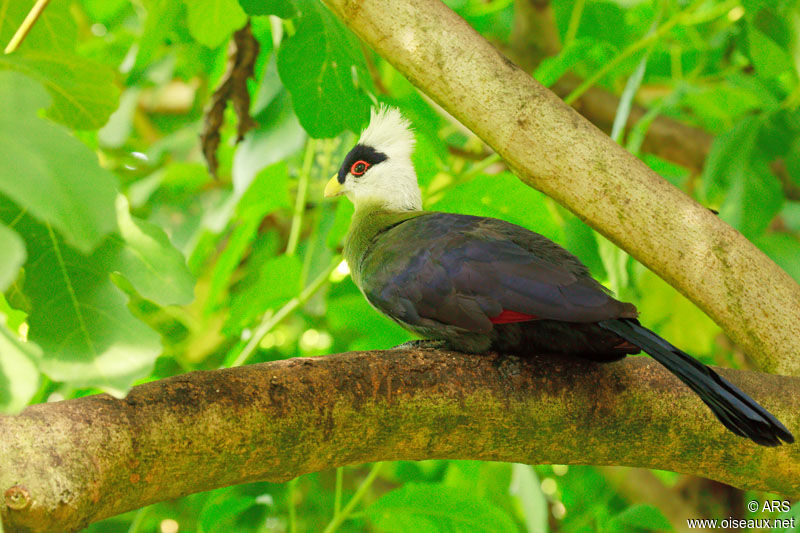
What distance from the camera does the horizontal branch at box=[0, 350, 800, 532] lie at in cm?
119

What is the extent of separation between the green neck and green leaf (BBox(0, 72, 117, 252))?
4.19ft

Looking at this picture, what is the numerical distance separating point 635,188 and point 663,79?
7.37 ft

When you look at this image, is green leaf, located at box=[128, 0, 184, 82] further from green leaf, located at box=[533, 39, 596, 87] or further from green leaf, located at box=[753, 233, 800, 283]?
green leaf, located at box=[753, 233, 800, 283]

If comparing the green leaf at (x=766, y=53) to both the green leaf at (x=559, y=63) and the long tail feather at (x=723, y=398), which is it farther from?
the long tail feather at (x=723, y=398)

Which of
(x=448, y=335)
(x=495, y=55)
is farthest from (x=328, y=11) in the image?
(x=448, y=335)

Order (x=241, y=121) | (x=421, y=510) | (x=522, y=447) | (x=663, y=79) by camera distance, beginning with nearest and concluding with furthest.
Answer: (x=522, y=447)
(x=421, y=510)
(x=241, y=121)
(x=663, y=79)

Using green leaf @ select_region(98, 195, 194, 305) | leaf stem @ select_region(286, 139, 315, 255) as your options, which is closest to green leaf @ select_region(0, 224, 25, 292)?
green leaf @ select_region(98, 195, 194, 305)

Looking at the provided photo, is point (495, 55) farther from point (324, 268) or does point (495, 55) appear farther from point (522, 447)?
point (324, 268)

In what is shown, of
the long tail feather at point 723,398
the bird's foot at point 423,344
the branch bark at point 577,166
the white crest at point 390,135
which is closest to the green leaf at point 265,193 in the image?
the white crest at point 390,135

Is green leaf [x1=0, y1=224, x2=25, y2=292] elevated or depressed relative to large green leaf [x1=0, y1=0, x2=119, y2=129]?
elevated

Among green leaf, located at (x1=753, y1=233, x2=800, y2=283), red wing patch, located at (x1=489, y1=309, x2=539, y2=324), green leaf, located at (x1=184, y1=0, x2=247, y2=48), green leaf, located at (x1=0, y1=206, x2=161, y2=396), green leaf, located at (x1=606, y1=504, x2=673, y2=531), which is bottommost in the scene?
green leaf, located at (x1=606, y1=504, x2=673, y2=531)

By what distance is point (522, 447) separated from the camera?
1.58 m

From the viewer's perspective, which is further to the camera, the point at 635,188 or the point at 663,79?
the point at 663,79

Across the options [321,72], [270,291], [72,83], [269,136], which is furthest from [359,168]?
[72,83]
